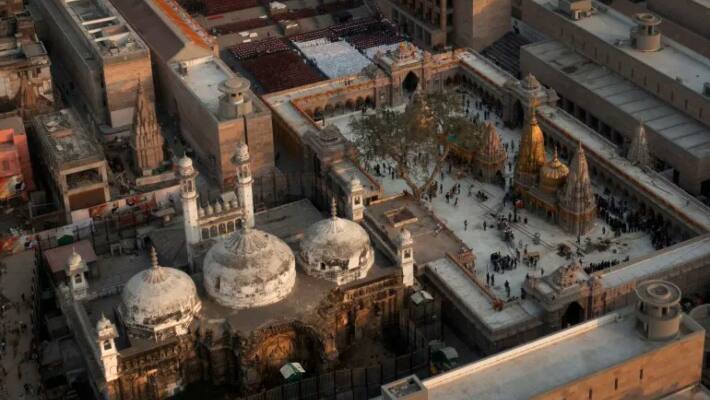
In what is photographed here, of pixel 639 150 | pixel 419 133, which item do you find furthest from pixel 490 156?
pixel 639 150

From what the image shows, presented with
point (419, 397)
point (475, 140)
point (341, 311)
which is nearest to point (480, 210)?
point (475, 140)

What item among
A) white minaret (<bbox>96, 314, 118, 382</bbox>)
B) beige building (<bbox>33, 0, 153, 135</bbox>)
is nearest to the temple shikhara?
white minaret (<bbox>96, 314, 118, 382</bbox>)

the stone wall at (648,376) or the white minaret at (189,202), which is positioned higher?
the white minaret at (189,202)

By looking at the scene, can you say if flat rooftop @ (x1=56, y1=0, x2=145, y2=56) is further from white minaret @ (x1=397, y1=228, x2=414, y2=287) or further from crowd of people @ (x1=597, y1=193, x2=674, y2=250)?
crowd of people @ (x1=597, y1=193, x2=674, y2=250)

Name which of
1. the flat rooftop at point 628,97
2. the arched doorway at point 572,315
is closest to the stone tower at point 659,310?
the arched doorway at point 572,315

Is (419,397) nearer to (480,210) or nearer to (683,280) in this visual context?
(683,280)

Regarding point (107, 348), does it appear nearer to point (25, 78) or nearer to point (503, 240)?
point (503, 240)

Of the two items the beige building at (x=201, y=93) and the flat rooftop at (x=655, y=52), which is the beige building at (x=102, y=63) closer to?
the beige building at (x=201, y=93)
